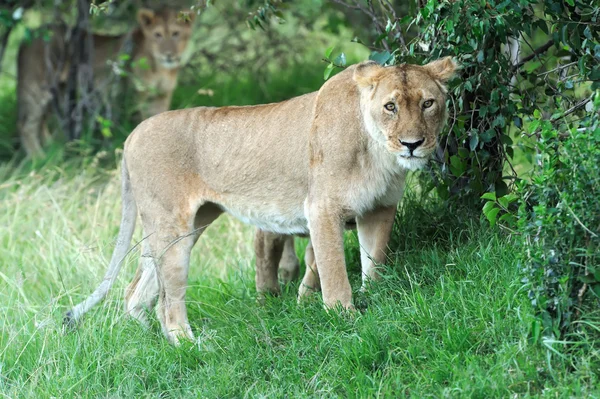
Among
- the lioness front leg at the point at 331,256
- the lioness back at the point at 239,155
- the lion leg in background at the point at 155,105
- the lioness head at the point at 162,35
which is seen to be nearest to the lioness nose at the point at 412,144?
the lioness front leg at the point at 331,256

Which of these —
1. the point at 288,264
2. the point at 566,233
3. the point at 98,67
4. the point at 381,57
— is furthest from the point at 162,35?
the point at 566,233

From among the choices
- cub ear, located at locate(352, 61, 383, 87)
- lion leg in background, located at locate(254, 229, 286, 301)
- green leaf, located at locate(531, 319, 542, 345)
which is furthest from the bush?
lion leg in background, located at locate(254, 229, 286, 301)

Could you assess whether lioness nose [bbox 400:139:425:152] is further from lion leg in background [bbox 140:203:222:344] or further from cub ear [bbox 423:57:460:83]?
lion leg in background [bbox 140:203:222:344]

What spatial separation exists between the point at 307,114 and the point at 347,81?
28 cm

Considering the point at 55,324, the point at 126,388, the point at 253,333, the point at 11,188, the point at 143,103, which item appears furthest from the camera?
the point at 143,103

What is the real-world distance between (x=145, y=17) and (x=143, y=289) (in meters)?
4.98

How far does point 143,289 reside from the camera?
5.51 meters

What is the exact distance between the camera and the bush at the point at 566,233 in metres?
3.48

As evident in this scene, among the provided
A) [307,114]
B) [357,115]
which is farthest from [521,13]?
[307,114]

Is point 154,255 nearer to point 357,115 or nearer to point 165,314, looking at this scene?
point 165,314

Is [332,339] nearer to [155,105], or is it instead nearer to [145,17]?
[155,105]

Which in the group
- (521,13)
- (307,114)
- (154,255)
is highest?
(521,13)

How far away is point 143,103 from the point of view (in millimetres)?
9508

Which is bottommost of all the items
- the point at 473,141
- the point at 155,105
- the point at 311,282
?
the point at 155,105
